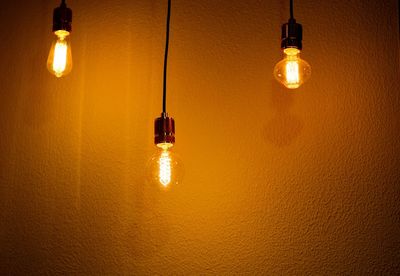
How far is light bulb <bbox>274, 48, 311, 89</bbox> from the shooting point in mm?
1203

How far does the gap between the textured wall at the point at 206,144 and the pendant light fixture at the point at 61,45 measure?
190 millimetres

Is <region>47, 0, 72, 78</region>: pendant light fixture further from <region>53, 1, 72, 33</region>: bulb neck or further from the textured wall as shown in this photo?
the textured wall

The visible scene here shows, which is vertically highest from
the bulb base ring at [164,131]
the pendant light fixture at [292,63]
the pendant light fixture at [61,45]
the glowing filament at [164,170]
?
the pendant light fixture at [61,45]

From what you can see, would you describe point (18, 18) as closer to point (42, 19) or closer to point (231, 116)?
point (42, 19)

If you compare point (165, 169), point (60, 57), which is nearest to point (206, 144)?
point (165, 169)

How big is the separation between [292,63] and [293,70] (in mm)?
20

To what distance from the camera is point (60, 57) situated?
1366 millimetres

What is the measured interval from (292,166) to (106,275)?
2.20 feet

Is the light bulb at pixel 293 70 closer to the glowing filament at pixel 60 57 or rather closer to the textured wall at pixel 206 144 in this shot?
the textured wall at pixel 206 144

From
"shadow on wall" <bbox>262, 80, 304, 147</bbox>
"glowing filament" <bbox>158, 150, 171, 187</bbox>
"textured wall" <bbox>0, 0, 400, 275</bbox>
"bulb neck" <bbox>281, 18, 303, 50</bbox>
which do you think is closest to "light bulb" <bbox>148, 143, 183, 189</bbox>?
"glowing filament" <bbox>158, 150, 171, 187</bbox>

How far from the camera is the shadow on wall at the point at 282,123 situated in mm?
1373

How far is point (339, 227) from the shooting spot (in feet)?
4.25

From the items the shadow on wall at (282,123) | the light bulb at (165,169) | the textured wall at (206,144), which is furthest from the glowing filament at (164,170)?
the shadow on wall at (282,123)

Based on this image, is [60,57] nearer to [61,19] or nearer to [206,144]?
[61,19]
